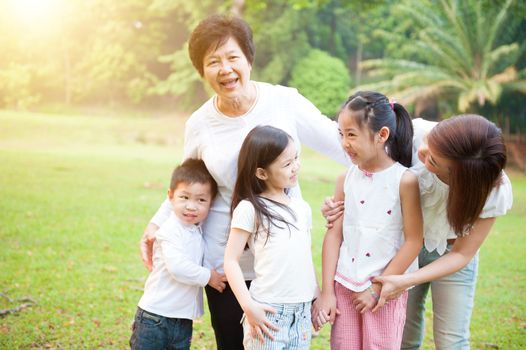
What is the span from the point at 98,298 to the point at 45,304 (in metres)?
0.41

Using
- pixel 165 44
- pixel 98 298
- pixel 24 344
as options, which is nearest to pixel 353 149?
pixel 24 344

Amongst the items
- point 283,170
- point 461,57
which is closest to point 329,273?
point 283,170

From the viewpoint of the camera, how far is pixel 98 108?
22.0 m

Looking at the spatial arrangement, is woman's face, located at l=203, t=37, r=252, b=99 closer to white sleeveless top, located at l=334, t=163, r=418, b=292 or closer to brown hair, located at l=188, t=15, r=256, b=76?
brown hair, located at l=188, t=15, r=256, b=76

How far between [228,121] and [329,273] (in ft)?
2.51

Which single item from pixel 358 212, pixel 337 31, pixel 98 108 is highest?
pixel 337 31

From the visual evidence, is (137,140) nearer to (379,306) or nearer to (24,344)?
(24,344)

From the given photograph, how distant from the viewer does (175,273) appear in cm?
237

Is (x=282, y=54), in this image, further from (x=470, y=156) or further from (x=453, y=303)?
(x=470, y=156)

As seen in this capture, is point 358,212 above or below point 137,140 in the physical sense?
below

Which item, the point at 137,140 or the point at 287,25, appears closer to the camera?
the point at 137,140

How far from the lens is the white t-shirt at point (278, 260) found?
2150 mm

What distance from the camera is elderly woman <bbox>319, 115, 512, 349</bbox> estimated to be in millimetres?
1963

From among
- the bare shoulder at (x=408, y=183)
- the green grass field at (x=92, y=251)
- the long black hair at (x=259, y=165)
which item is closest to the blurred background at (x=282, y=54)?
the green grass field at (x=92, y=251)
